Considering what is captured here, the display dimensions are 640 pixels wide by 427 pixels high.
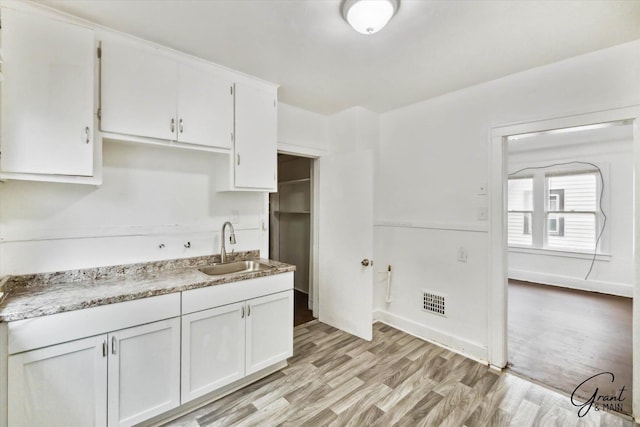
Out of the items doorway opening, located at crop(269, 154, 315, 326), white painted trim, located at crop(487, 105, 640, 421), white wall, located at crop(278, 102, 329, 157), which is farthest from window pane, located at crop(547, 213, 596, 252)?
white wall, located at crop(278, 102, 329, 157)

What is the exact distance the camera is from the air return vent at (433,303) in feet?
9.38

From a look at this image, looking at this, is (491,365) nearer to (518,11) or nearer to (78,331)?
(518,11)

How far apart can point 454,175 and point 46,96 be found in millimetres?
3208

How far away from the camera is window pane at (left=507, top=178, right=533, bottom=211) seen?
5496 millimetres

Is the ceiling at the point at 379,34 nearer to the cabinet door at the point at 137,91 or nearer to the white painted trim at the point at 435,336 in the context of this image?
the cabinet door at the point at 137,91

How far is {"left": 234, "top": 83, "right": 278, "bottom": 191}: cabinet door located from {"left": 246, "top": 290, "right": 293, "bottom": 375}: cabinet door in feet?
3.35

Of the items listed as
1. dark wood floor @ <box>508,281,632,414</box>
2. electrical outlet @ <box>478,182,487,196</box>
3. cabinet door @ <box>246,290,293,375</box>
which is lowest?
dark wood floor @ <box>508,281,632,414</box>

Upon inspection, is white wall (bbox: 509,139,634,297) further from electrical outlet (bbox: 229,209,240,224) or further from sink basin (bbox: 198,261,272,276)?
electrical outlet (bbox: 229,209,240,224)

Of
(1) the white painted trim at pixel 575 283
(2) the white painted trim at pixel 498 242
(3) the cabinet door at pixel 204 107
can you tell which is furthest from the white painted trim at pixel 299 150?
(1) the white painted trim at pixel 575 283

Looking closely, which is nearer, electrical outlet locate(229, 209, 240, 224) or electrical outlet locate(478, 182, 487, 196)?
electrical outlet locate(478, 182, 487, 196)

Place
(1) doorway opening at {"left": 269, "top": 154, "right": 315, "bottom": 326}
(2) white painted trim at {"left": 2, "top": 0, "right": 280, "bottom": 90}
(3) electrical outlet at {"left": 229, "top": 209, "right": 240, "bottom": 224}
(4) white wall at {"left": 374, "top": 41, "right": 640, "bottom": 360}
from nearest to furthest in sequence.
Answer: (2) white painted trim at {"left": 2, "top": 0, "right": 280, "bottom": 90} < (4) white wall at {"left": 374, "top": 41, "right": 640, "bottom": 360} < (3) electrical outlet at {"left": 229, "top": 209, "right": 240, "bottom": 224} < (1) doorway opening at {"left": 269, "top": 154, "right": 315, "bottom": 326}

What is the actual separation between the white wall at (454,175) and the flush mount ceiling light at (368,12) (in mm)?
1522

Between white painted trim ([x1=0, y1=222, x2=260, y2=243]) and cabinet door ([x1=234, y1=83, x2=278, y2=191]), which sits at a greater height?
cabinet door ([x1=234, y1=83, x2=278, y2=191])

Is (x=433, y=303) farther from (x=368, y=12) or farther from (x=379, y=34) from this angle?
(x=368, y=12)
